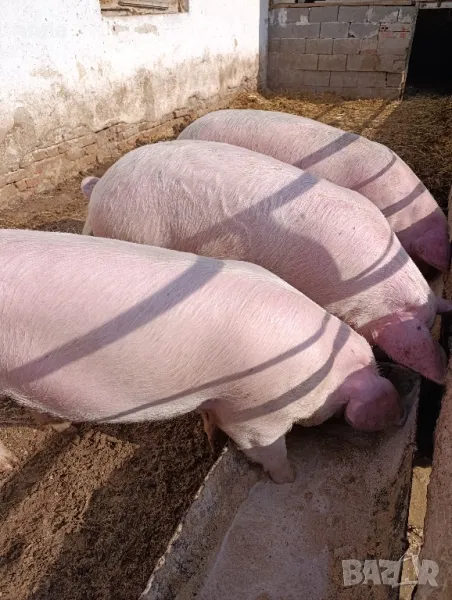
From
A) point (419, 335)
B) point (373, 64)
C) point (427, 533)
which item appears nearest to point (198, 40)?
point (373, 64)

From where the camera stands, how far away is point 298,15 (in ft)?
26.7

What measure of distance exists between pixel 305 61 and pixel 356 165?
18.4 ft

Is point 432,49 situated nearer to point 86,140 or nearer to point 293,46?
point 293,46

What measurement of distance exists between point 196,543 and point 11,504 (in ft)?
3.32

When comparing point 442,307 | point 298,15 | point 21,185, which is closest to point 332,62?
point 298,15

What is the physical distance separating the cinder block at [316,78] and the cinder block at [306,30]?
1.89ft

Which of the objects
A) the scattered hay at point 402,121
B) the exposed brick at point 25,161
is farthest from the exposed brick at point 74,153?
the scattered hay at point 402,121

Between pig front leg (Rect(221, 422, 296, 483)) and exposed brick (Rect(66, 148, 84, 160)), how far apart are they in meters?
4.17

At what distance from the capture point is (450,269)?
3.48 metres

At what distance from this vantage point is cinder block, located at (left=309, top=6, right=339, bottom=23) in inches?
309

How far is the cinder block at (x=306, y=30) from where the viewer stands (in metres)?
8.11

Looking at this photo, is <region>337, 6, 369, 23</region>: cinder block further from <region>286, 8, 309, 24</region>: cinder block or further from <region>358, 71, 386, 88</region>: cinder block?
<region>358, 71, 386, 88</region>: cinder block

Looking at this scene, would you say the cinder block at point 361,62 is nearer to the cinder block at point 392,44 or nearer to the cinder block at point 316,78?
the cinder block at point 392,44

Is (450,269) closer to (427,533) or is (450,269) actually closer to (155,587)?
(427,533)
